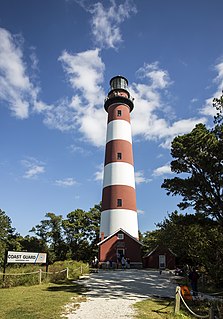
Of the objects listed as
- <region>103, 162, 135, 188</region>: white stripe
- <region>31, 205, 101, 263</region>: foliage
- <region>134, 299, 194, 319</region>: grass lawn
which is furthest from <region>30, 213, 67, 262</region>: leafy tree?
<region>134, 299, 194, 319</region>: grass lawn

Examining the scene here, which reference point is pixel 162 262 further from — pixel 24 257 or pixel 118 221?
pixel 24 257

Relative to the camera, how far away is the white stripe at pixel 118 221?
88.4 feet

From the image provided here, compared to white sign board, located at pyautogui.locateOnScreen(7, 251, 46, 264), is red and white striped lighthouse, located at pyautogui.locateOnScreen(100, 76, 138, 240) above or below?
above

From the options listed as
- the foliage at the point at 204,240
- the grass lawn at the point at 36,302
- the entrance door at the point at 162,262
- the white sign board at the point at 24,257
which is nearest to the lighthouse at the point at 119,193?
the entrance door at the point at 162,262

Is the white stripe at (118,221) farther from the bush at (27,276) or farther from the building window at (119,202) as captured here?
the bush at (27,276)

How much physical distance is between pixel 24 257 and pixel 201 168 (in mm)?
12281

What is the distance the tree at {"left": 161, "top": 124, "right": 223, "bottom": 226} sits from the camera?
15816 millimetres

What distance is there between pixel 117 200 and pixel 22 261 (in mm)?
13163

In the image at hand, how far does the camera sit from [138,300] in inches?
416

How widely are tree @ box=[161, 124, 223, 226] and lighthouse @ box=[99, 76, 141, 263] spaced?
1069cm

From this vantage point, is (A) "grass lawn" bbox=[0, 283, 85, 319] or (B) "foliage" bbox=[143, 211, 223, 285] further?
(B) "foliage" bbox=[143, 211, 223, 285]

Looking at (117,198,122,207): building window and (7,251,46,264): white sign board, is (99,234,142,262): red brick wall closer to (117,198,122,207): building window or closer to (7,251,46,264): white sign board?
(117,198,122,207): building window

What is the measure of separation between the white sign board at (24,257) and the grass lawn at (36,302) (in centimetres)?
327

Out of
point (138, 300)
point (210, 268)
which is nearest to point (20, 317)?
point (138, 300)
